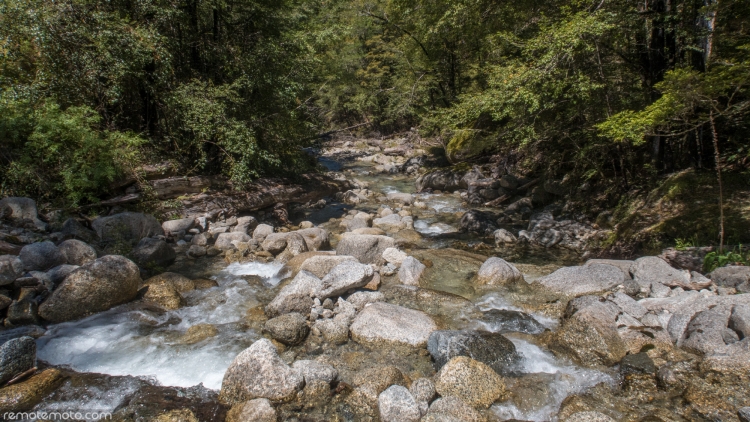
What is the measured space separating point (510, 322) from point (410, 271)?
221 cm

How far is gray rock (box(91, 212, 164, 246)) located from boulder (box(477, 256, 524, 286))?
730 centimetres

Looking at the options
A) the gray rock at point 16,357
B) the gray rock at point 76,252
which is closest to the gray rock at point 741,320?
the gray rock at point 16,357

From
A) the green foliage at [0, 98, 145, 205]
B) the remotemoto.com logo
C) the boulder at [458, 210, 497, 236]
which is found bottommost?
the boulder at [458, 210, 497, 236]

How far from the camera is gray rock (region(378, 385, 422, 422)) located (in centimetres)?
403

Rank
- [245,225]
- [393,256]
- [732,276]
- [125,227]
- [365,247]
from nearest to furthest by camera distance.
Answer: [732,276] < [393,256] < [365,247] < [125,227] < [245,225]

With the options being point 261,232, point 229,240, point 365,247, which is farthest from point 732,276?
point 229,240

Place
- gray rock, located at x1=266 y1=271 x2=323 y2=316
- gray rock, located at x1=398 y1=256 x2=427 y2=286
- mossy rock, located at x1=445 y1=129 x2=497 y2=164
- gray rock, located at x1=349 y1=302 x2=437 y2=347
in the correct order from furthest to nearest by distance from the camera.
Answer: mossy rock, located at x1=445 y1=129 x2=497 y2=164, gray rock, located at x1=398 y1=256 x2=427 y2=286, gray rock, located at x1=266 y1=271 x2=323 y2=316, gray rock, located at x1=349 y1=302 x2=437 y2=347

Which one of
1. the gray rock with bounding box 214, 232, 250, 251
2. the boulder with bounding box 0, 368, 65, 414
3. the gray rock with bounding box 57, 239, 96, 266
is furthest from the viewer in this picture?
the gray rock with bounding box 214, 232, 250, 251

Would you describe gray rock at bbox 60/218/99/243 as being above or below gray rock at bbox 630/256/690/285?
above

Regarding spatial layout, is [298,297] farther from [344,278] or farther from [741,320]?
[741,320]

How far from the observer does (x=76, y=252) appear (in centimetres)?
705

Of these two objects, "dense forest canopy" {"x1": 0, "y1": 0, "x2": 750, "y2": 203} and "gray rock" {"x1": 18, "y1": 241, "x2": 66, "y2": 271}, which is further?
"dense forest canopy" {"x1": 0, "y1": 0, "x2": 750, "y2": 203}

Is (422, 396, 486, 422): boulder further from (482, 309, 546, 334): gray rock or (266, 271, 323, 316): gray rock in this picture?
(266, 271, 323, 316): gray rock

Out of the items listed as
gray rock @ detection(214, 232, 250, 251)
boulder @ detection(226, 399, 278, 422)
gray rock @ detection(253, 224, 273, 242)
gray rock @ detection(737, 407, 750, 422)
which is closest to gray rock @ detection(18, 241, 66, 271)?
gray rock @ detection(214, 232, 250, 251)
